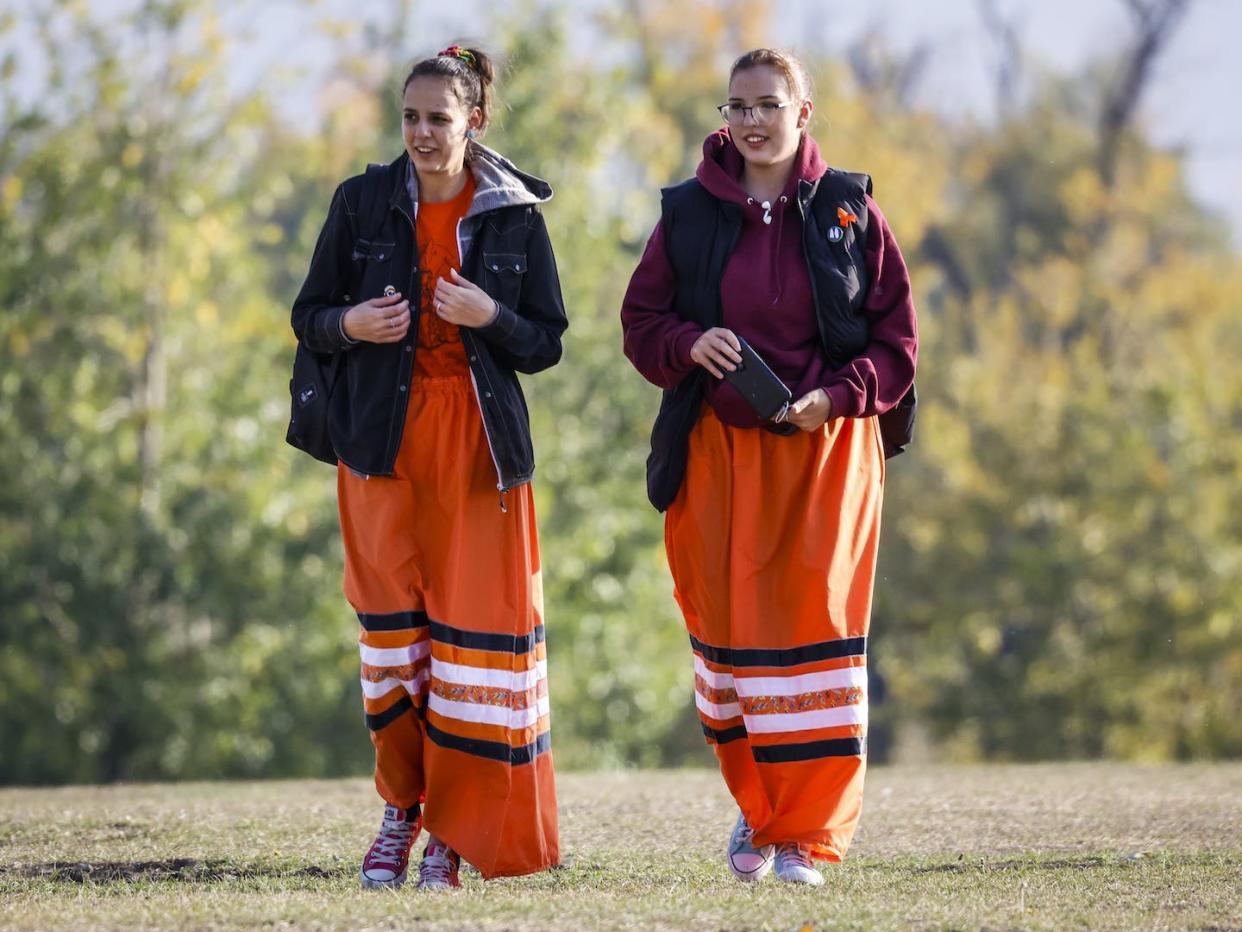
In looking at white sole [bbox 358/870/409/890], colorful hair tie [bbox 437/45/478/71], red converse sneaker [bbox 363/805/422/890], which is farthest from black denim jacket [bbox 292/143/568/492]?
white sole [bbox 358/870/409/890]

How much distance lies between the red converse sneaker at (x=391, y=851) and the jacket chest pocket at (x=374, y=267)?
1338 millimetres

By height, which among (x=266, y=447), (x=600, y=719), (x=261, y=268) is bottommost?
(x=600, y=719)

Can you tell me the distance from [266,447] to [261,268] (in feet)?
6.14

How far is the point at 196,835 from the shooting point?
5.76 metres

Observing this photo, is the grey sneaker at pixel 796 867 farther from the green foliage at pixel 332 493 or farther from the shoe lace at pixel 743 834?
the green foliage at pixel 332 493

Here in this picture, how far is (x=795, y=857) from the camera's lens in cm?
475

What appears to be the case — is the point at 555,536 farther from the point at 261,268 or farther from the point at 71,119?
the point at 71,119

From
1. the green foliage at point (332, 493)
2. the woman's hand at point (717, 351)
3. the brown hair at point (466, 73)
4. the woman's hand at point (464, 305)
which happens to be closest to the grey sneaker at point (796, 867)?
the woman's hand at point (717, 351)

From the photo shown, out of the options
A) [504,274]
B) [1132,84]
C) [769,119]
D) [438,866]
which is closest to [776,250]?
[769,119]

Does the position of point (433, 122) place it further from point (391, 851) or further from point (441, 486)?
point (391, 851)

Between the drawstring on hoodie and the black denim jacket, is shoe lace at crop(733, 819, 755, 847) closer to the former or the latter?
the black denim jacket

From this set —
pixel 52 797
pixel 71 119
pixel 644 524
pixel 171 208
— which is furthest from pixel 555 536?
pixel 52 797

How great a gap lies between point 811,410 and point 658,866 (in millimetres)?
1370

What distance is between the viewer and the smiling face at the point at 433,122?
15.7 ft
